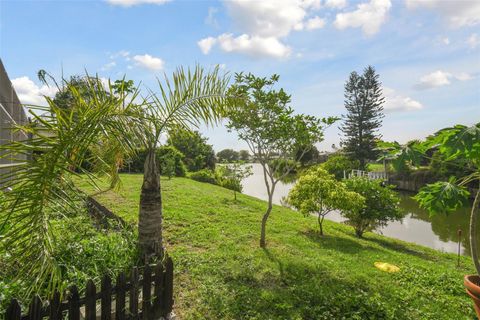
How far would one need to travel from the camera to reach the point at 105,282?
270 centimetres

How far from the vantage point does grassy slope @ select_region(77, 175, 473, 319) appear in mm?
3762

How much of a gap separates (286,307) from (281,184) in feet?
77.8

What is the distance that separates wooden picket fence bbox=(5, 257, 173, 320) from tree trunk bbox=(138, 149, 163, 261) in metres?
0.47

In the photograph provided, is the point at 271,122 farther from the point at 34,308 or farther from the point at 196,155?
the point at 196,155

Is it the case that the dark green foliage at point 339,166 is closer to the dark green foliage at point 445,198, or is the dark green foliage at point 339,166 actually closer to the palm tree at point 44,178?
the dark green foliage at point 445,198

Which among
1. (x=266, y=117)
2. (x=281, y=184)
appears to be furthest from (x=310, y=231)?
(x=281, y=184)

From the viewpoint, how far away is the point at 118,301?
2.86m

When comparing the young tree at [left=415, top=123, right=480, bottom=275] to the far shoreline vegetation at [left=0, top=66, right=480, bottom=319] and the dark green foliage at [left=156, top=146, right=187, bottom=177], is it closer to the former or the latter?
the far shoreline vegetation at [left=0, top=66, right=480, bottom=319]

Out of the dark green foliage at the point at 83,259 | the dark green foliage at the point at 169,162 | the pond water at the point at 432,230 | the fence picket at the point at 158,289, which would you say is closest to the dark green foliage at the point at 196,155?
the dark green foliage at the point at 169,162

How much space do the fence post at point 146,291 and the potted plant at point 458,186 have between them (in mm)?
3260

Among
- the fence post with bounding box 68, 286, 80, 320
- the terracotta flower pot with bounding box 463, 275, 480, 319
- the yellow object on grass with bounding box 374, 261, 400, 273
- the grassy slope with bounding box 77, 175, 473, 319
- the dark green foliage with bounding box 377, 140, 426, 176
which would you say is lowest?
the yellow object on grass with bounding box 374, 261, 400, 273

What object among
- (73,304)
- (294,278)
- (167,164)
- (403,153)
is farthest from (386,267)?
(167,164)

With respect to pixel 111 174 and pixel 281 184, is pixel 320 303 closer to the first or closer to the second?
pixel 111 174

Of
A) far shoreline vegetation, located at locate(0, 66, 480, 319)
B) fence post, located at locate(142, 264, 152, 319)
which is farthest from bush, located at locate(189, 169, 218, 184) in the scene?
fence post, located at locate(142, 264, 152, 319)
